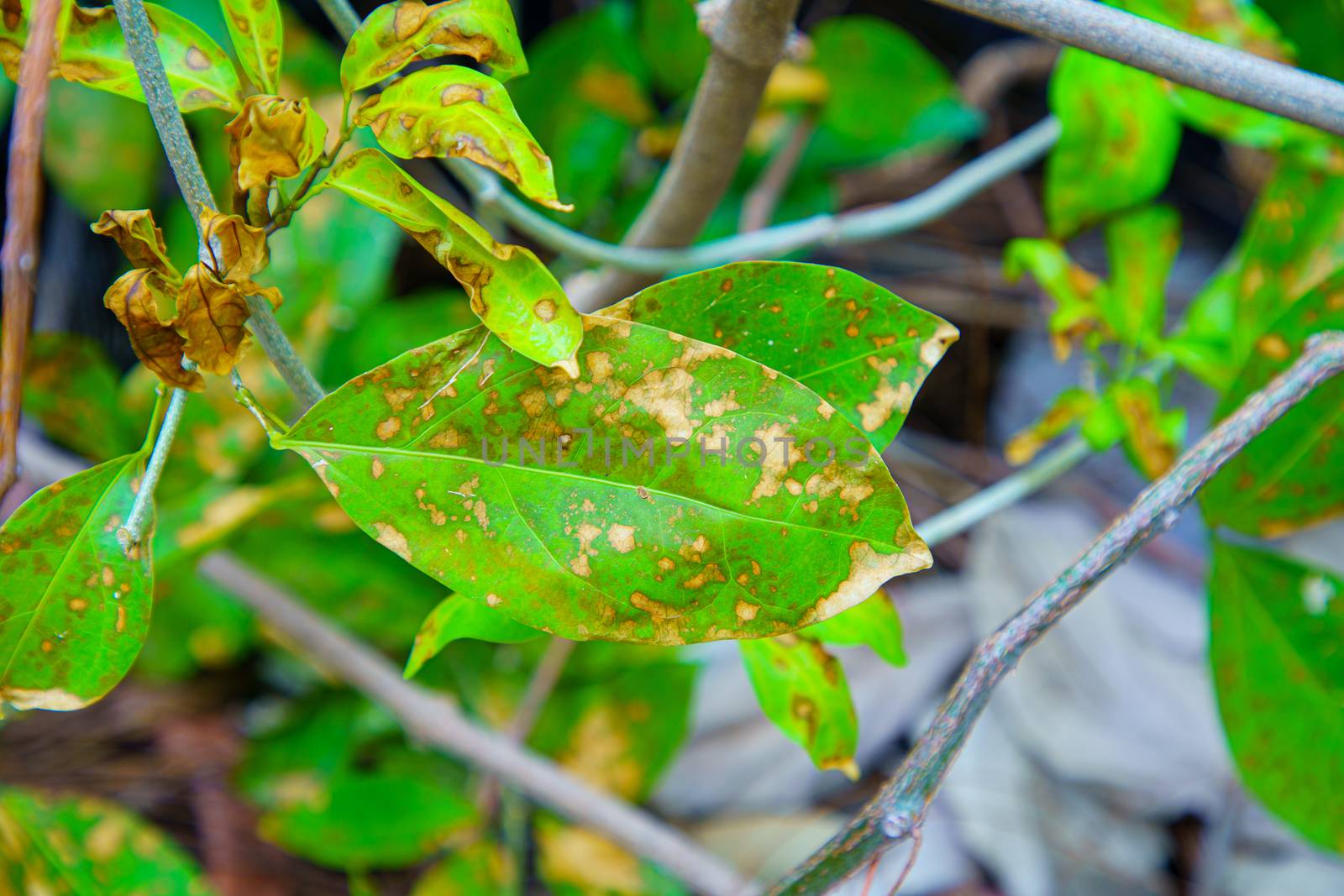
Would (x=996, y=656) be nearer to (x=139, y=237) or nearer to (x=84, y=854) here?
(x=139, y=237)

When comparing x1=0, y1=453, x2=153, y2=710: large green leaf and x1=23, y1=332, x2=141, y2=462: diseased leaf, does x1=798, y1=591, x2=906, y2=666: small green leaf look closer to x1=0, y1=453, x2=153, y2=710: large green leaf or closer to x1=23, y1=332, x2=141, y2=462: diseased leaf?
x1=0, y1=453, x2=153, y2=710: large green leaf

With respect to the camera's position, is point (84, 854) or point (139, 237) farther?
point (84, 854)

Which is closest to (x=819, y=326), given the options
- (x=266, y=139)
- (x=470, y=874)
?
(x=266, y=139)

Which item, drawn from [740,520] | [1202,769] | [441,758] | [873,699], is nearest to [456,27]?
[740,520]

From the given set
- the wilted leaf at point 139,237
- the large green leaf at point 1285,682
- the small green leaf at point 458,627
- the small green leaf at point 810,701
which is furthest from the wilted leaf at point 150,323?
the large green leaf at point 1285,682

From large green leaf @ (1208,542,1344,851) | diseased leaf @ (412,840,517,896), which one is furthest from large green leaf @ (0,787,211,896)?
large green leaf @ (1208,542,1344,851)

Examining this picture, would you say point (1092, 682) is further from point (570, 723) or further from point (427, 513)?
point (427, 513)
